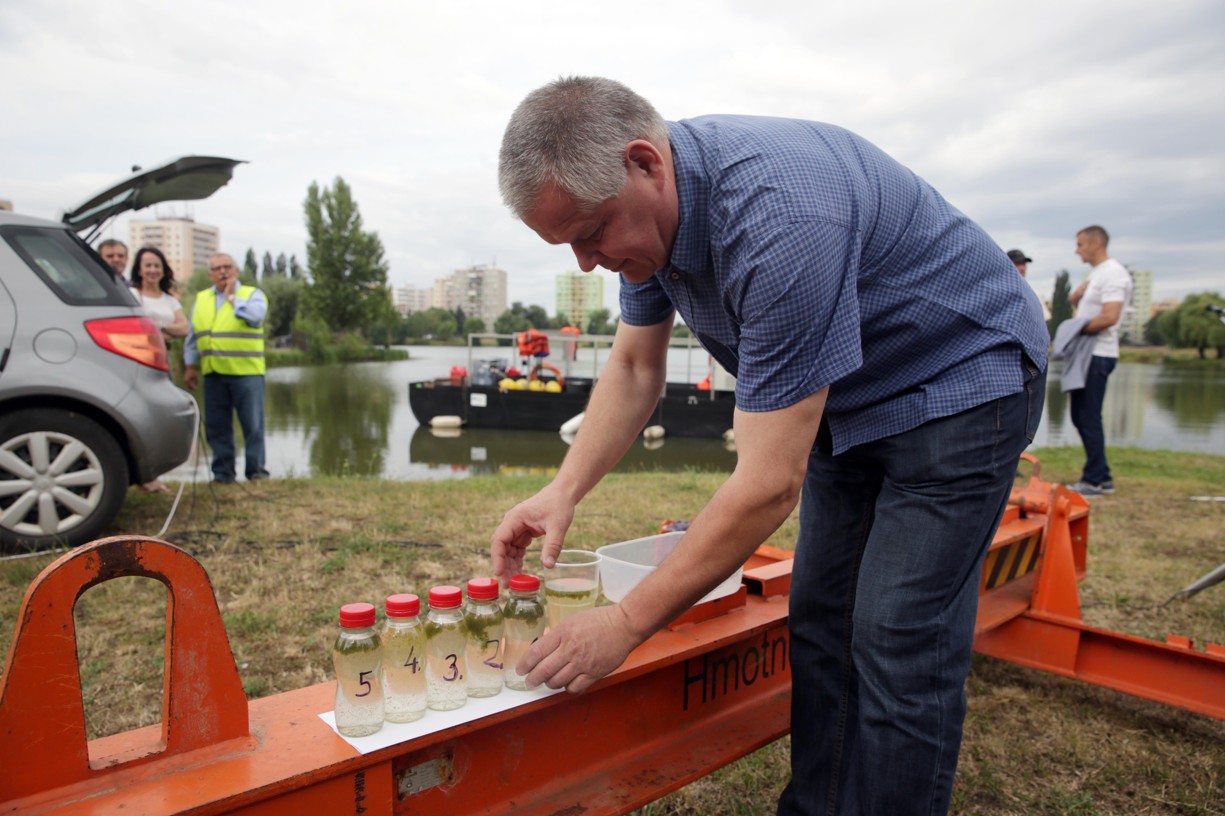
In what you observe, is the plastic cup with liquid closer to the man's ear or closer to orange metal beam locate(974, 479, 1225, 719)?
the man's ear

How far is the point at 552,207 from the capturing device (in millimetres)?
1354

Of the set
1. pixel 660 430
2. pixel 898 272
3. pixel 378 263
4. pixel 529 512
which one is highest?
pixel 378 263

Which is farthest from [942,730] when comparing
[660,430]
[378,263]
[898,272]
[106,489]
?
[378,263]

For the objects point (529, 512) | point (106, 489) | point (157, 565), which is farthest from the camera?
point (106, 489)

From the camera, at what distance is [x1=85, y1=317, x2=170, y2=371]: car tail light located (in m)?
4.12

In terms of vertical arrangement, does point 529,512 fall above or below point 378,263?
below

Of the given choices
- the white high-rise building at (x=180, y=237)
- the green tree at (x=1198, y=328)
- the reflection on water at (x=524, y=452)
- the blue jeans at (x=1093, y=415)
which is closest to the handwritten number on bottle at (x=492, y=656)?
the blue jeans at (x=1093, y=415)


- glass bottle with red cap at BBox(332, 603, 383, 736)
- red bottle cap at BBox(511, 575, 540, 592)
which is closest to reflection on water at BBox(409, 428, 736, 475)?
red bottle cap at BBox(511, 575, 540, 592)

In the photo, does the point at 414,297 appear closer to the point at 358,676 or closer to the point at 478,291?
the point at 478,291

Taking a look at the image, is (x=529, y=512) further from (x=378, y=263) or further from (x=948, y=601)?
(x=378, y=263)

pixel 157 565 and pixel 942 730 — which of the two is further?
pixel 942 730

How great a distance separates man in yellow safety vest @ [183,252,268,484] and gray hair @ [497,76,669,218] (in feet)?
18.1

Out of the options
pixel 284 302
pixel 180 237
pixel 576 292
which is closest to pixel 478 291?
pixel 576 292

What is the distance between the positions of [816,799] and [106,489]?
12.4 ft
